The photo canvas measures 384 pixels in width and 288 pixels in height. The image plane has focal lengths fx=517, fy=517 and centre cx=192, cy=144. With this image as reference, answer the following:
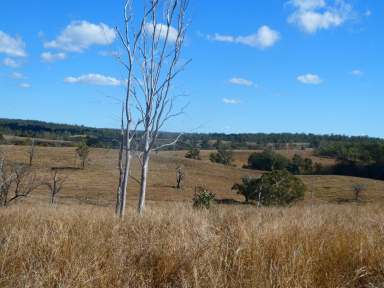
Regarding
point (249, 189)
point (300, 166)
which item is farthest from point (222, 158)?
point (249, 189)

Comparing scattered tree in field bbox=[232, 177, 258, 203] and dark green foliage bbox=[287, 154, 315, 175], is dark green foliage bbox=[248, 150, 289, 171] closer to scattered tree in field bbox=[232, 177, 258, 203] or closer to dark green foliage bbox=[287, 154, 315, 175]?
dark green foliage bbox=[287, 154, 315, 175]

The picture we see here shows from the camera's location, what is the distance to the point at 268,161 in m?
105

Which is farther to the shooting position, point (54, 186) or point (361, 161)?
point (361, 161)

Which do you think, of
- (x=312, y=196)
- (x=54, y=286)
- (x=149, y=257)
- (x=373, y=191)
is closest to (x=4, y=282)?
(x=54, y=286)

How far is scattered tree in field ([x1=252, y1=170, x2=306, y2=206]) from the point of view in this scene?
52.8 metres

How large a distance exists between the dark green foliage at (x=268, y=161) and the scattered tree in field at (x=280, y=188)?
45.0 metres

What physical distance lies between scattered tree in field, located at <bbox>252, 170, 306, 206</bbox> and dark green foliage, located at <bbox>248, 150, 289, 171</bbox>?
45048mm

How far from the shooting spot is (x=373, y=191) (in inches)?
3002

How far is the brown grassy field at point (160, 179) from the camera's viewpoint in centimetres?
6838

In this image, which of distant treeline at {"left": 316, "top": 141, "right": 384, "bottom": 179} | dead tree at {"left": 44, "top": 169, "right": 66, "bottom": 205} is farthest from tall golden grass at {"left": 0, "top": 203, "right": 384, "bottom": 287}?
distant treeline at {"left": 316, "top": 141, "right": 384, "bottom": 179}

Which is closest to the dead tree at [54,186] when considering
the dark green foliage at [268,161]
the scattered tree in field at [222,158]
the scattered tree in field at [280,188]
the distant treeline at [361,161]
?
the scattered tree in field at [280,188]

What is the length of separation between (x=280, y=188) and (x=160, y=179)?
32793mm

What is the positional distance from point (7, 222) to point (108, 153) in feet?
308

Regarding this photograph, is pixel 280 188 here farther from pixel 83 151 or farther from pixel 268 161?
pixel 268 161
